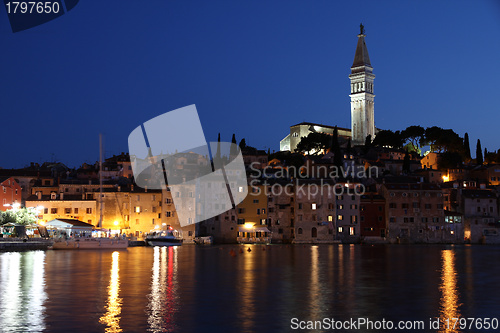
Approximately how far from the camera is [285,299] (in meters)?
22.7

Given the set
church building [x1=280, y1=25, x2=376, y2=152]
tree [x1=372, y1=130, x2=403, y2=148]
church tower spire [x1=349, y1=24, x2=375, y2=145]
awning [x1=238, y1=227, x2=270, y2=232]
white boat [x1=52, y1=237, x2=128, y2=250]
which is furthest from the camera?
church tower spire [x1=349, y1=24, x2=375, y2=145]

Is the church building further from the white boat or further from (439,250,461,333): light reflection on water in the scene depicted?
(439,250,461,333): light reflection on water

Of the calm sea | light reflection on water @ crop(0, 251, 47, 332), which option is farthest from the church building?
light reflection on water @ crop(0, 251, 47, 332)

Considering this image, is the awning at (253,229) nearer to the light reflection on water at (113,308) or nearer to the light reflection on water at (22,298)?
the light reflection on water at (22,298)

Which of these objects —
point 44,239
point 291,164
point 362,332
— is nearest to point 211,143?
point 291,164

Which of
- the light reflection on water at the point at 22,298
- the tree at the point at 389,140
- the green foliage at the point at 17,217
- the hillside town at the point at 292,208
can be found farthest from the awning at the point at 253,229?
the tree at the point at 389,140

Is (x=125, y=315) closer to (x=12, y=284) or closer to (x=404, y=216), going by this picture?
(x=12, y=284)

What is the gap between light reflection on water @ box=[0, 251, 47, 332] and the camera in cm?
1755

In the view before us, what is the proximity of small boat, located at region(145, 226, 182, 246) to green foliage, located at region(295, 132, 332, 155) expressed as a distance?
53823 mm

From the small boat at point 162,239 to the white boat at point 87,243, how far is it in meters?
6.84

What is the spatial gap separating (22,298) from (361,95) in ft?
430

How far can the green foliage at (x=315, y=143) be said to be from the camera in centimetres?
11626

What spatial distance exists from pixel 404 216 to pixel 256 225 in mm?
17402

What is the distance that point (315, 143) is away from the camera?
117 meters
